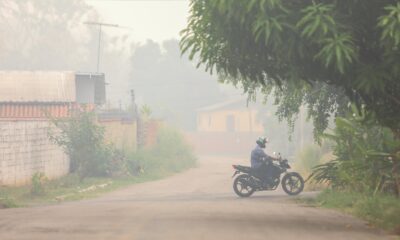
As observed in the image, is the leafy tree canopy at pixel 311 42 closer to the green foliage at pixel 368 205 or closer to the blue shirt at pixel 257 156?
the green foliage at pixel 368 205

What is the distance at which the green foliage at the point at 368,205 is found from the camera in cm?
1112

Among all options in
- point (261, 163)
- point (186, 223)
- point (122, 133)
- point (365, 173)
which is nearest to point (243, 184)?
point (261, 163)

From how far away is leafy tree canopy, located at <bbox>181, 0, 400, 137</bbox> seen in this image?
919 centimetres

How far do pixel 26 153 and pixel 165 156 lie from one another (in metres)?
17.5

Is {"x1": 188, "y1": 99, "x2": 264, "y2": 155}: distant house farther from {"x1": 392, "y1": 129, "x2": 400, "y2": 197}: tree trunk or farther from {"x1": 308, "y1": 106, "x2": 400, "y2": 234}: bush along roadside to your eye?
{"x1": 392, "y1": 129, "x2": 400, "y2": 197}: tree trunk

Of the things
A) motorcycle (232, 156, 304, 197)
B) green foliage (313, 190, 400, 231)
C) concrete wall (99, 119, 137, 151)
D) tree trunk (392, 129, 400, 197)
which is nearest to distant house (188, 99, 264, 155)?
concrete wall (99, 119, 137, 151)

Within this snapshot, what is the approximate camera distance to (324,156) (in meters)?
28.1

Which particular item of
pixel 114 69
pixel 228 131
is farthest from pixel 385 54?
pixel 114 69

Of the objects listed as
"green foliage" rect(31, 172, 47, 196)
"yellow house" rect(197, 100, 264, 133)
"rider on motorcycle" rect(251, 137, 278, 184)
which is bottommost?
"green foliage" rect(31, 172, 47, 196)

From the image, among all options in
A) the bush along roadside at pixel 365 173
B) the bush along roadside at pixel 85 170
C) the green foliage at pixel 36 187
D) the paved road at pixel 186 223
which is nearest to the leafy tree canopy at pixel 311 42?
the bush along roadside at pixel 365 173

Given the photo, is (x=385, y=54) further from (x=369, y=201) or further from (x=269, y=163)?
(x=269, y=163)

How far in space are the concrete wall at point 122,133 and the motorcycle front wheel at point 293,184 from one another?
16.0 m

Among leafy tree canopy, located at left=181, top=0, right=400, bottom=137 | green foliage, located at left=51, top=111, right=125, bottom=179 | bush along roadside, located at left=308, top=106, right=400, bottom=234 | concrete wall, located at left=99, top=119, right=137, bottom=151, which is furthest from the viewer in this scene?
concrete wall, located at left=99, top=119, right=137, bottom=151

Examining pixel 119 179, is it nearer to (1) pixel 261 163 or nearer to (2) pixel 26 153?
(2) pixel 26 153
